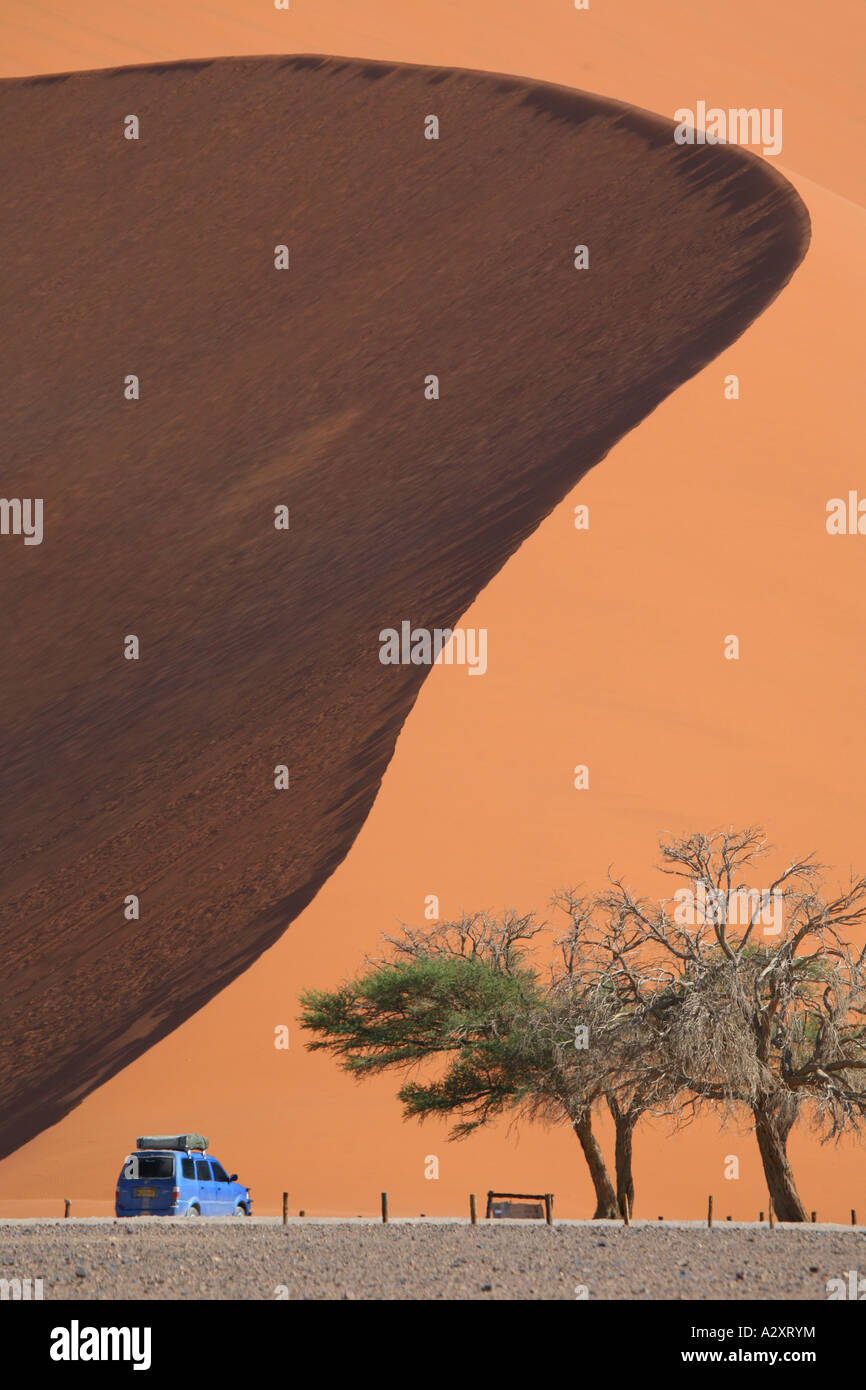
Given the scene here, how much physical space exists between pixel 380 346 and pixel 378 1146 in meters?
22.0

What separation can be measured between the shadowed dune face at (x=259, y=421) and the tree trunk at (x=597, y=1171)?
4.41 metres

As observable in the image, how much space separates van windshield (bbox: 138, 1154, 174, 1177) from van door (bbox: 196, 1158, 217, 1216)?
0.37 m

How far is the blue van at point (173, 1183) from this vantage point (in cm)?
1589

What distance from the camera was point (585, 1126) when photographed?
17.7 meters

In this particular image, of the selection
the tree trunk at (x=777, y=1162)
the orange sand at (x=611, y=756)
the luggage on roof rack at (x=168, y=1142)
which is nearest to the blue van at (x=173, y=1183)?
the luggage on roof rack at (x=168, y=1142)

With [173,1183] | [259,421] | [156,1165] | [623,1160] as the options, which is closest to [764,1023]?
[623,1160]

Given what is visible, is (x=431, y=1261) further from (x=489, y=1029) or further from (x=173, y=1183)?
(x=489, y=1029)

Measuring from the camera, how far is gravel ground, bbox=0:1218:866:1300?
10.4m

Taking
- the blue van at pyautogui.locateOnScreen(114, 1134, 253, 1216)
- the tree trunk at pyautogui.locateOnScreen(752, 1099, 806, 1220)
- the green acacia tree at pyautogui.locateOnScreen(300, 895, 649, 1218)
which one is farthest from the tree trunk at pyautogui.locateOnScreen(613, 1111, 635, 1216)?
the blue van at pyautogui.locateOnScreen(114, 1134, 253, 1216)

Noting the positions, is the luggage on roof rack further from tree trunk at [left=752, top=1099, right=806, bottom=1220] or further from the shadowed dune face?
tree trunk at [left=752, top=1099, right=806, bottom=1220]

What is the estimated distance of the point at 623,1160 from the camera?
1773cm

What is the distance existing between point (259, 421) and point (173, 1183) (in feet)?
74.2
